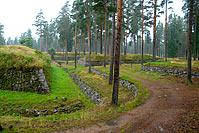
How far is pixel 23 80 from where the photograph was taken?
1246 cm

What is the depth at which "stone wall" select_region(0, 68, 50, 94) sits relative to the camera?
12336 millimetres

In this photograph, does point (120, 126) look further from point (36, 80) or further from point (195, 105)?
point (36, 80)

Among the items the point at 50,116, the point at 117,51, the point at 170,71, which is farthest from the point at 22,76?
the point at 170,71

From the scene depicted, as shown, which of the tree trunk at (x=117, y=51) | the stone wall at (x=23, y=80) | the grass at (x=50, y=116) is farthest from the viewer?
the stone wall at (x=23, y=80)

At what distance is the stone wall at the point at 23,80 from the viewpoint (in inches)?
486

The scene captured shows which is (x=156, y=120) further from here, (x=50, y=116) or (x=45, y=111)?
(x=45, y=111)

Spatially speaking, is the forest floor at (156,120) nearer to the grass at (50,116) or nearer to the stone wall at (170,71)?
the grass at (50,116)

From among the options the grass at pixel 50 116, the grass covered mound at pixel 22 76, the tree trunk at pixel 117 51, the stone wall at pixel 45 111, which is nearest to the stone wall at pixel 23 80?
the grass covered mound at pixel 22 76

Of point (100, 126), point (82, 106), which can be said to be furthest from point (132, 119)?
point (82, 106)

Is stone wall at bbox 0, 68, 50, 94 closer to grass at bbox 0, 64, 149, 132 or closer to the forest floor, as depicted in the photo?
grass at bbox 0, 64, 149, 132

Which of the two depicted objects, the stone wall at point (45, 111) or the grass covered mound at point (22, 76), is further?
the grass covered mound at point (22, 76)

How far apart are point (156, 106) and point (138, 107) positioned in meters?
1.11

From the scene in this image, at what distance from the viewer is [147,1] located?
25.3 metres

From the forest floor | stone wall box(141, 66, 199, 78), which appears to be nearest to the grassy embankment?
the forest floor
